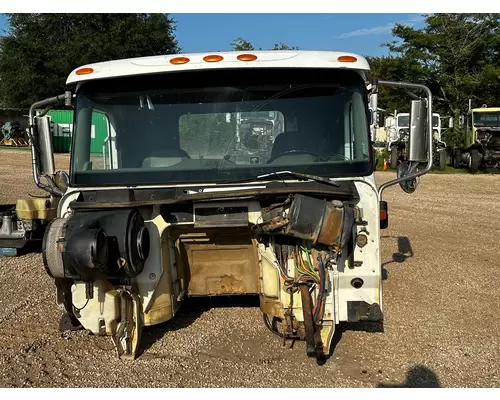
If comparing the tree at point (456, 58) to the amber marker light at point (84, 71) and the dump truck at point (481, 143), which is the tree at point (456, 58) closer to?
the dump truck at point (481, 143)

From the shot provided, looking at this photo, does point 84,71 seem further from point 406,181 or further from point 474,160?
point 474,160

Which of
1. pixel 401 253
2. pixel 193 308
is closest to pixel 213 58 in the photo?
pixel 193 308

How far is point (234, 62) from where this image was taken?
3715 mm

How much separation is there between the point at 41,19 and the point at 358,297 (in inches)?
1527

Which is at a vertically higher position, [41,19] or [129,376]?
[41,19]

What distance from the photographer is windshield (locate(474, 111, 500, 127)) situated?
20453mm

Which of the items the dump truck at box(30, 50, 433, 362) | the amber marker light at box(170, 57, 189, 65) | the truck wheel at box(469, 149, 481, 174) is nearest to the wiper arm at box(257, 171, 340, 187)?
the dump truck at box(30, 50, 433, 362)

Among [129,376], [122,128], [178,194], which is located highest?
[122,128]

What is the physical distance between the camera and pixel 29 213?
281 inches

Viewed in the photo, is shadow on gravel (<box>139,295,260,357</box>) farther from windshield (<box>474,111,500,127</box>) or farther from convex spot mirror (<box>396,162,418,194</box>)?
windshield (<box>474,111,500,127</box>)

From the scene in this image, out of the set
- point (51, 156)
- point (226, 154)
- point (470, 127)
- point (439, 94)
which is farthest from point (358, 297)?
point (439, 94)

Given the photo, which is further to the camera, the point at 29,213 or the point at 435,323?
the point at 29,213

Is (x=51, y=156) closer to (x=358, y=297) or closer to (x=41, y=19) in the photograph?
(x=358, y=297)

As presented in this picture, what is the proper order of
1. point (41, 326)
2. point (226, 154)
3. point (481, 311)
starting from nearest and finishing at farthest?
1. point (226, 154)
2. point (41, 326)
3. point (481, 311)
